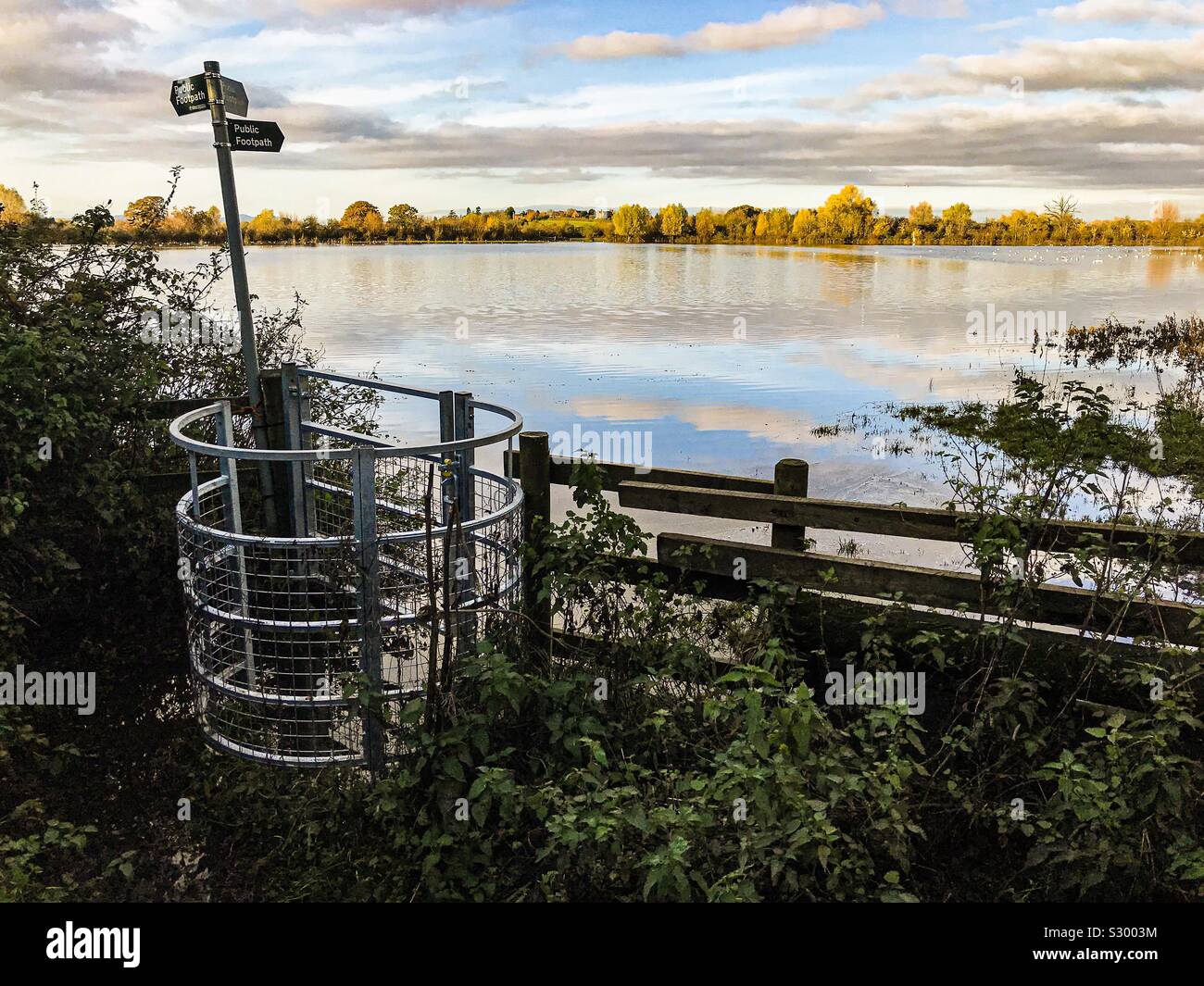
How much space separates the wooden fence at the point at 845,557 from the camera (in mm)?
5438

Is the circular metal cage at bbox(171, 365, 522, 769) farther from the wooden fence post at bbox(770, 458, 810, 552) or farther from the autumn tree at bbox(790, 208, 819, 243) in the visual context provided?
the autumn tree at bbox(790, 208, 819, 243)

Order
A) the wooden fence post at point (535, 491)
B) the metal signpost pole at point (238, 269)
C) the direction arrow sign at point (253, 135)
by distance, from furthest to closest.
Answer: the direction arrow sign at point (253, 135) < the metal signpost pole at point (238, 269) < the wooden fence post at point (535, 491)

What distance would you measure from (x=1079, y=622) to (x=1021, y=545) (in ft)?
2.15

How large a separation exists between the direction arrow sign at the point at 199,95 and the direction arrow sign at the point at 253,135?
137mm

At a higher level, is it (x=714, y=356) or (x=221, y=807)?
(x=714, y=356)

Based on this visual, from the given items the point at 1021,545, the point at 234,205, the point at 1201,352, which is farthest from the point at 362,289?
the point at 1021,545

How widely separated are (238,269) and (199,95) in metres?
1.26

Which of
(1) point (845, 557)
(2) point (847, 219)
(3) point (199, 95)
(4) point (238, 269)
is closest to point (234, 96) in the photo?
(3) point (199, 95)

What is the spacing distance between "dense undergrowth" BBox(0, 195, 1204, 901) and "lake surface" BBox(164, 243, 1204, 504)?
461cm

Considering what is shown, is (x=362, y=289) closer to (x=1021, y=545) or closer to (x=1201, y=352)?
(x=1201, y=352)

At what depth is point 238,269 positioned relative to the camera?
6992 millimetres

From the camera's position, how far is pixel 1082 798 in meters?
4.38

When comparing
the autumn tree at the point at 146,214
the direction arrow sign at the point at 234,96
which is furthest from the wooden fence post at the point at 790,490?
the autumn tree at the point at 146,214

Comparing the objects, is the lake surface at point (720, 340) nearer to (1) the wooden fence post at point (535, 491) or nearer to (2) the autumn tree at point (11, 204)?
(2) the autumn tree at point (11, 204)
